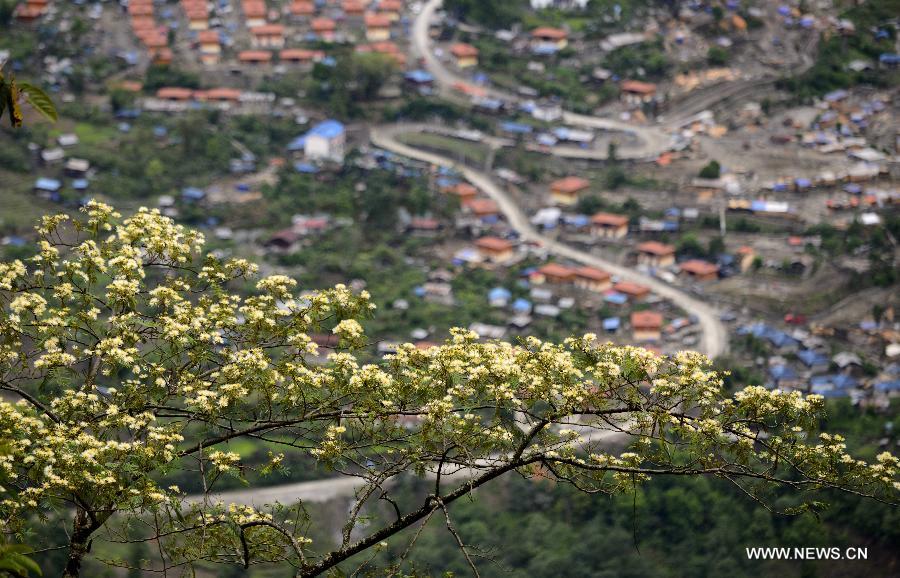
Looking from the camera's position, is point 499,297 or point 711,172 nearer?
point 499,297

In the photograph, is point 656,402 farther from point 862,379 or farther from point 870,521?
point 862,379

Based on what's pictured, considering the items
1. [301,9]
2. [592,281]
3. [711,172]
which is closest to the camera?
[592,281]

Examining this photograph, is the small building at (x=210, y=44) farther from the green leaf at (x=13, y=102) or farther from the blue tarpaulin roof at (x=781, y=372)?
the green leaf at (x=13, y=102)

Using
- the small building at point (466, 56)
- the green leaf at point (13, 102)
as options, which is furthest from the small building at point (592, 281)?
the green leaf at point (13, 102)

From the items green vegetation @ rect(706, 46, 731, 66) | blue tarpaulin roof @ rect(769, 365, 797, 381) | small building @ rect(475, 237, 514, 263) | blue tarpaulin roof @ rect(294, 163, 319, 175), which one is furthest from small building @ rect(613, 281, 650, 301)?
green vegetation @ rect(706, 46, 731, 66)

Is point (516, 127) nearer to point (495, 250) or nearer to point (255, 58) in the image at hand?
point (495, 250)

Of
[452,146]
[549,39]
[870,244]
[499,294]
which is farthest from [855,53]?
[499,294]

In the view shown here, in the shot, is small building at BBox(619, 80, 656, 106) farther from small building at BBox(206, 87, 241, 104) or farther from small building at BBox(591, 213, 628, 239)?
small building at BBox(206, 87, 241, 104)
